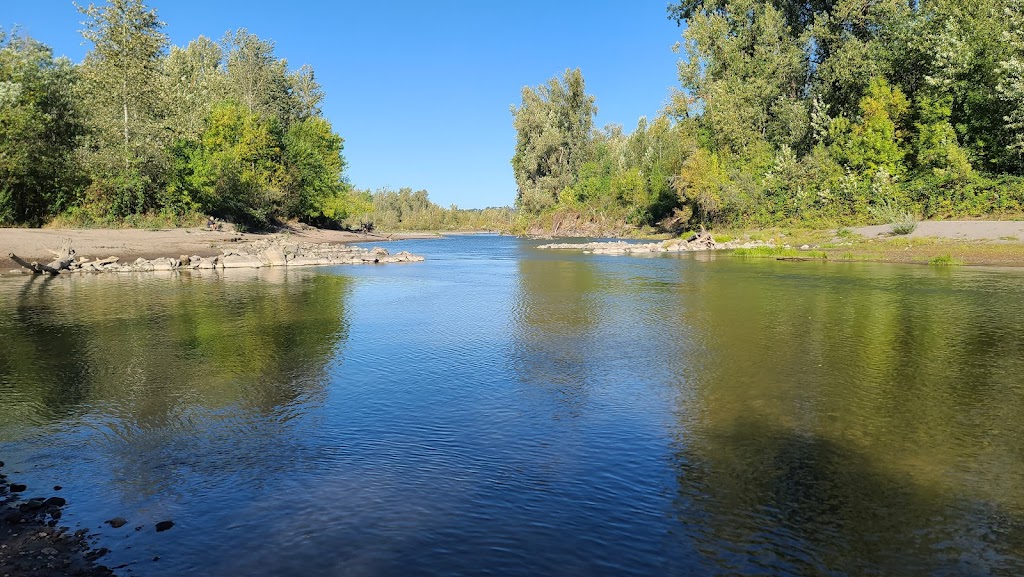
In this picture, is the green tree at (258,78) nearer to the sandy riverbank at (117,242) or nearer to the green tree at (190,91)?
the green tree at (190,91)

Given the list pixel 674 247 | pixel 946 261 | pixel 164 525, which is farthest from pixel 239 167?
pixel 164 525

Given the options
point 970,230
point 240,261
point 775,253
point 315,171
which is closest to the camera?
point 970,230

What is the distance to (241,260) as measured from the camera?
1834 inches

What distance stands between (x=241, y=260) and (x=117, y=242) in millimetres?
9387

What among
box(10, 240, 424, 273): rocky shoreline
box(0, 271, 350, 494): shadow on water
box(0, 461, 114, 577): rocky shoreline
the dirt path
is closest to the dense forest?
the dirt path

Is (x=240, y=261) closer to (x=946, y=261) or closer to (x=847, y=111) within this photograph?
(x=946, y=261)

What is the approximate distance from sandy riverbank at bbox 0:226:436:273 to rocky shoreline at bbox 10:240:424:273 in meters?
1.39

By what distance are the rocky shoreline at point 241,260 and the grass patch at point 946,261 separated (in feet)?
125

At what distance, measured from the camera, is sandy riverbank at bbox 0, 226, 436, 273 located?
40.9m

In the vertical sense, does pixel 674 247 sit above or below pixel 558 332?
above

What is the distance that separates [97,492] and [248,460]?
179 centimetres

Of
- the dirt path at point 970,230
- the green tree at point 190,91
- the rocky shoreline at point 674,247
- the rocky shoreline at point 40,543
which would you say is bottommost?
the rocky shoreline at point 40,543

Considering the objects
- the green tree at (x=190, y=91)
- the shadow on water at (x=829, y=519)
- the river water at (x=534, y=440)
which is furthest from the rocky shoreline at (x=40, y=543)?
the green tree at (x=190, y=91)

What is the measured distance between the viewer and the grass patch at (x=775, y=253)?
46.2 meters
